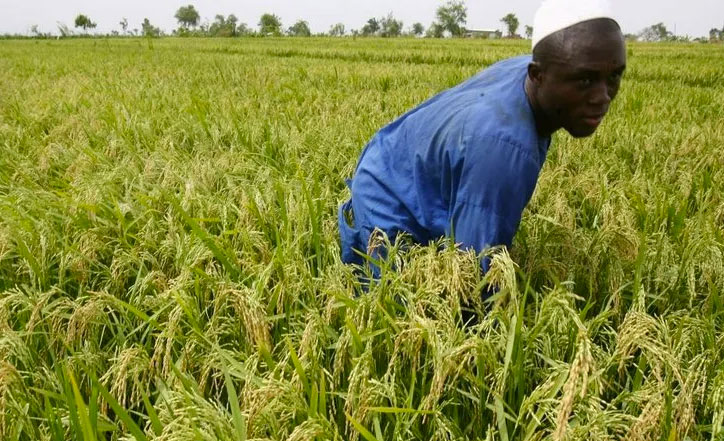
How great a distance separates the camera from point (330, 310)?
146 centimetres

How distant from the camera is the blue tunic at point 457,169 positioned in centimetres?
142

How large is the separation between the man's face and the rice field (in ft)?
1.43

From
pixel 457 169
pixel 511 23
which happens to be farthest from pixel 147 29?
pixel 511 23

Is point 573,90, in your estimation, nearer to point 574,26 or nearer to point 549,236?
point 574,26

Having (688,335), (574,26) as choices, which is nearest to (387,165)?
(574,26)

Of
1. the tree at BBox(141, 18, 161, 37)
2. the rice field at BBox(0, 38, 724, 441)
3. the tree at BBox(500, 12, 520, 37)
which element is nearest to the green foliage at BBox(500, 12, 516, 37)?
the tree at BBox(500, 12, 520, 37)

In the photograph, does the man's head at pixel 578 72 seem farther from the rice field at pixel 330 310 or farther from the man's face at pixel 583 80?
the rice field at pixel 330 310

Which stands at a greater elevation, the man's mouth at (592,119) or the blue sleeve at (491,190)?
the man's mouth at (592,119)

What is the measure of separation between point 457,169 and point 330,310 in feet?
1.79

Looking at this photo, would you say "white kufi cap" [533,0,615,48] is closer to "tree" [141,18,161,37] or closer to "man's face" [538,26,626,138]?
"man's face" [538,26,626,138]

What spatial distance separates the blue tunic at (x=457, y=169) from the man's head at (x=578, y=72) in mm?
78

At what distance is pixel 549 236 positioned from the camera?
182 centimetres

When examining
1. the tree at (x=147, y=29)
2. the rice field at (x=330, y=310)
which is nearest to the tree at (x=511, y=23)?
the tree at (x=147, y=29)

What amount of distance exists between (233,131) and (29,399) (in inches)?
109
